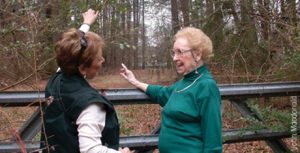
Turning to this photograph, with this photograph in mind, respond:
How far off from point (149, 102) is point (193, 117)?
96cm

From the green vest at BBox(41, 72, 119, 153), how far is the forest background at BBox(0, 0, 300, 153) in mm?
261

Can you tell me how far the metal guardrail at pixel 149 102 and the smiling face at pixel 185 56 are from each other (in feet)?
2.63

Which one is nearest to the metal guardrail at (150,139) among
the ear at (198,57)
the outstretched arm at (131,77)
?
the outstretched arm at (131,77)

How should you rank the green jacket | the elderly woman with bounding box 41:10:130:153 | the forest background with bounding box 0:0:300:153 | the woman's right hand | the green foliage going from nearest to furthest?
the elderly woman with bounding box 41:10:130:153
the green jacket
the woman's right hand
the green foliage
the forest background with bounding box 0:0:300:153

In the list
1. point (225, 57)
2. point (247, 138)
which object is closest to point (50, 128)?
→ point (247, 138)

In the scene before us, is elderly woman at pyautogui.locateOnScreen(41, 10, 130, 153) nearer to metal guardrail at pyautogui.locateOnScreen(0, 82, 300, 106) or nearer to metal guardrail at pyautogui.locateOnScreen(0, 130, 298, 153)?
metal guardrail at pyautogui.locateOnScreen(0, 130, 298, 153)

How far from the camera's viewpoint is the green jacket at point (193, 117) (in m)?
3.29

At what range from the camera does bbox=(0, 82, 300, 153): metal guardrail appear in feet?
12.7

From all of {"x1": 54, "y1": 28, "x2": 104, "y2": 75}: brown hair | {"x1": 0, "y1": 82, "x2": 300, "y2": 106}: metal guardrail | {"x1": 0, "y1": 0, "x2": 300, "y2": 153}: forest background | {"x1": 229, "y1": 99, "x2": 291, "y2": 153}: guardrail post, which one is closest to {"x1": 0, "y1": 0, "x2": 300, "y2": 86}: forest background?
{"x1": 0, "y1": 0, "x2": 300, "y2": 153}: forest background

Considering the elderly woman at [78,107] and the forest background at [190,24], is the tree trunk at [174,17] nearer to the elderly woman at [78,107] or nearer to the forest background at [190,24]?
the forest background at [190,24]

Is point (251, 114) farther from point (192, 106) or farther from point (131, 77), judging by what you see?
point (192, 106)

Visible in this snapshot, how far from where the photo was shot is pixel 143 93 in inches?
167

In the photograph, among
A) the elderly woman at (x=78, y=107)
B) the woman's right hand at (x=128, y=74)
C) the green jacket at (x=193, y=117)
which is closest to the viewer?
the elderly woman at (x=78, y=107)

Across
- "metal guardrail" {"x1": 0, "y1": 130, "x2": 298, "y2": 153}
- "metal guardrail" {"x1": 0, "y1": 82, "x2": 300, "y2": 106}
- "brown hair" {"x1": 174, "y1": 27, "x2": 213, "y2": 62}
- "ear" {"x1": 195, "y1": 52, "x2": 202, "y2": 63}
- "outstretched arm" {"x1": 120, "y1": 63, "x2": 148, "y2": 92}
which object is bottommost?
"metal guardrail" {"x1": 0, "y1": 130, "x2": 298, "y2": 153}
